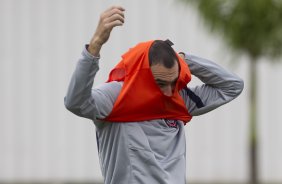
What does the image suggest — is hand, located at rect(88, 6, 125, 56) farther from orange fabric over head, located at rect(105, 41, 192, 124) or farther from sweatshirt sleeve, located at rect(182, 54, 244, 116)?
sweatshirt sleeve, located at rect(182, 54, 244, 116)

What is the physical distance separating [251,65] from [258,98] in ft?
1.44

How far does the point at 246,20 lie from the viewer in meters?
12.0

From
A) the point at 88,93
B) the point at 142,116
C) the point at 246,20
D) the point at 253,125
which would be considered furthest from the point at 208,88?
the point at 253,125

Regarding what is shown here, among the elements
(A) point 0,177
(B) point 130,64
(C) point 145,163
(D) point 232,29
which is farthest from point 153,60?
(A) point 0,177

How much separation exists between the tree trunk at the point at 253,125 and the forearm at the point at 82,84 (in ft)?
26.2

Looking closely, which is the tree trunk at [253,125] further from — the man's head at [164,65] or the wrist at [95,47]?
the wrist at [95,47]

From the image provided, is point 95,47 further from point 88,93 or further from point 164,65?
→ point 164,65

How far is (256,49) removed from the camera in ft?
40.2

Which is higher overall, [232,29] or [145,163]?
[232,29]

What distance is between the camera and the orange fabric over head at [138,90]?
4.76 metres

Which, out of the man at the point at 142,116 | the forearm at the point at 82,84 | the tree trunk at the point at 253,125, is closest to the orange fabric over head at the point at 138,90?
the man at the point at 142,116

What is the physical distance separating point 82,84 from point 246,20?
25.0ft

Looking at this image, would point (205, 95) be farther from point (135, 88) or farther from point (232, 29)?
point (232, 29)

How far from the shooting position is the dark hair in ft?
15.6
